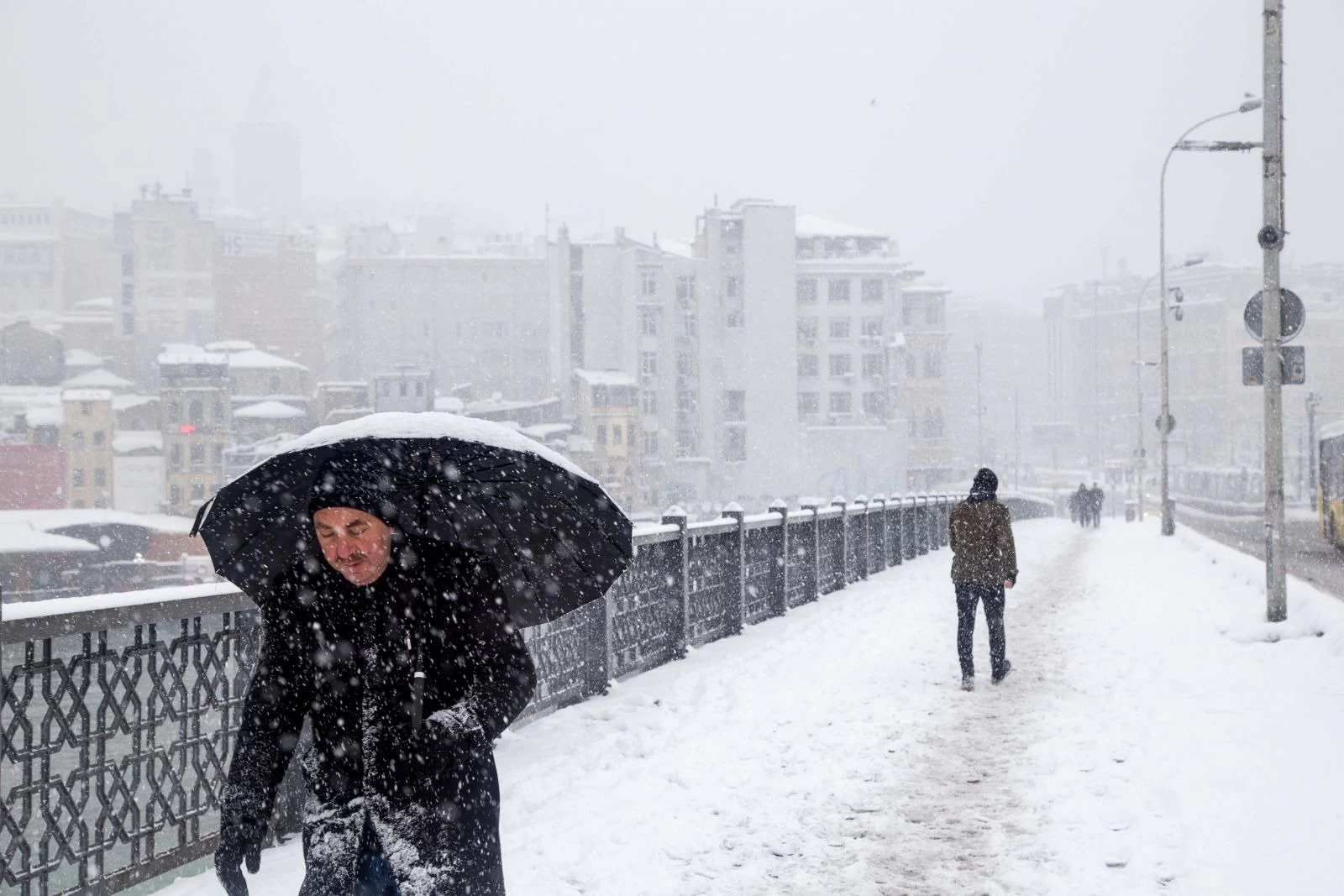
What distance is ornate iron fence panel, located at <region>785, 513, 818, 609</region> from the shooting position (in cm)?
1816

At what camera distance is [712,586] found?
14172 mm

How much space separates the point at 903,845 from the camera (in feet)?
20.8

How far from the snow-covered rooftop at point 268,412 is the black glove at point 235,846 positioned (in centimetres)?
8944

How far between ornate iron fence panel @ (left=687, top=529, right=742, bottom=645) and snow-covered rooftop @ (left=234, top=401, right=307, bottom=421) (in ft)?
260

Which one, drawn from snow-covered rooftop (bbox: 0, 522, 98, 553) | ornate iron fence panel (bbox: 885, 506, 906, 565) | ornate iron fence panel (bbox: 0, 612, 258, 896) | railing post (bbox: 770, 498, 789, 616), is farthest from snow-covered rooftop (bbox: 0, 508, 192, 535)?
ornate iron fence panel (bbox: 0, 612, 258, 896)

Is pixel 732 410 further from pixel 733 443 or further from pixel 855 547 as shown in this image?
pixel 855 547

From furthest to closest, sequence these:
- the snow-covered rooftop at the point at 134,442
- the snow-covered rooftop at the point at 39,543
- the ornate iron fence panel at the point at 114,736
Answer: the snow-covered rooftop at the point at 134,442 < the snow-covered rooftop at the point at 39,543 < the ornate iron fence panel at the point at 114,736

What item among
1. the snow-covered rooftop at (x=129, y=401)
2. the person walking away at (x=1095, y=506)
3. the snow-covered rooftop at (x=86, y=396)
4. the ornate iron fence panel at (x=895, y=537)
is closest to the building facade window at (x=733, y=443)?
the person walking away at (x=1095, y=506)

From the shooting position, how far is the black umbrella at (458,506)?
12.0ft

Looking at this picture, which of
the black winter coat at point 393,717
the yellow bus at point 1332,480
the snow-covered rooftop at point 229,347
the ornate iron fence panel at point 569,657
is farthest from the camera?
the snow-covered rooftop at point 229,347

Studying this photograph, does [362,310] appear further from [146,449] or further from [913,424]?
[913,424]

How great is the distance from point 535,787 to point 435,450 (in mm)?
4277

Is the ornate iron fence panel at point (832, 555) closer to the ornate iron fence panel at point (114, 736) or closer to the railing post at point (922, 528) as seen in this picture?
the railing post at point (922, 528)

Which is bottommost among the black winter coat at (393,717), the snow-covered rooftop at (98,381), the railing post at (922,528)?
the railing post at (922,528)
